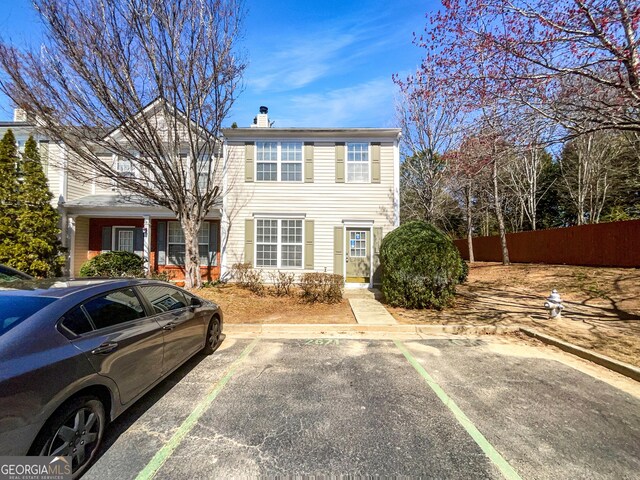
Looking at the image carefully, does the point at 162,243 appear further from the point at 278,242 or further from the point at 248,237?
the point at 278,242

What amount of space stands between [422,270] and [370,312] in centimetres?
169

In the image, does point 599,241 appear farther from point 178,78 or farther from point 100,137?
point 100,137

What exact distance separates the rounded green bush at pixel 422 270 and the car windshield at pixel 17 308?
6.76m

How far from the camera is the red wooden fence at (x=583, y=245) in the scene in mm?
11969

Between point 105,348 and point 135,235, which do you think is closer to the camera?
point 105,348

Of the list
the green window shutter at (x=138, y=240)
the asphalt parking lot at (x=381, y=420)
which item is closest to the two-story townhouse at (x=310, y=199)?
the green window shutter at (x=138, y=240)

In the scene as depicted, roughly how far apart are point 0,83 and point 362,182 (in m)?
10.8

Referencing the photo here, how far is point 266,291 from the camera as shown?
381 inches

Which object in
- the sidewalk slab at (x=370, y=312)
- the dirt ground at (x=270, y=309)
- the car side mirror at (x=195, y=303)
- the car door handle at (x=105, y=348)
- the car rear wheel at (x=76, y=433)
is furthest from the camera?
the dirt ground at (x=270, y=309)

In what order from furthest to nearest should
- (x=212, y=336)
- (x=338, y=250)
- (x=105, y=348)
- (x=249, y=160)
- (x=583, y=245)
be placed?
(x=583, y=245)
(x=249, y=160)
(x=338, y=250)
(x=212, y=336)
(x=105, y=348)

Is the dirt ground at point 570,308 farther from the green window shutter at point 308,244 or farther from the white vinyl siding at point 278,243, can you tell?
the white vinyl siding at point 278,243

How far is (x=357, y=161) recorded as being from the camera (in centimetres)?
1122

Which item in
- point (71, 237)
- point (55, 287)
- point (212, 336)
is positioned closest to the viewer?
point (55, 287)

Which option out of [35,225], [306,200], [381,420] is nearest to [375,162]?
[306,200]
